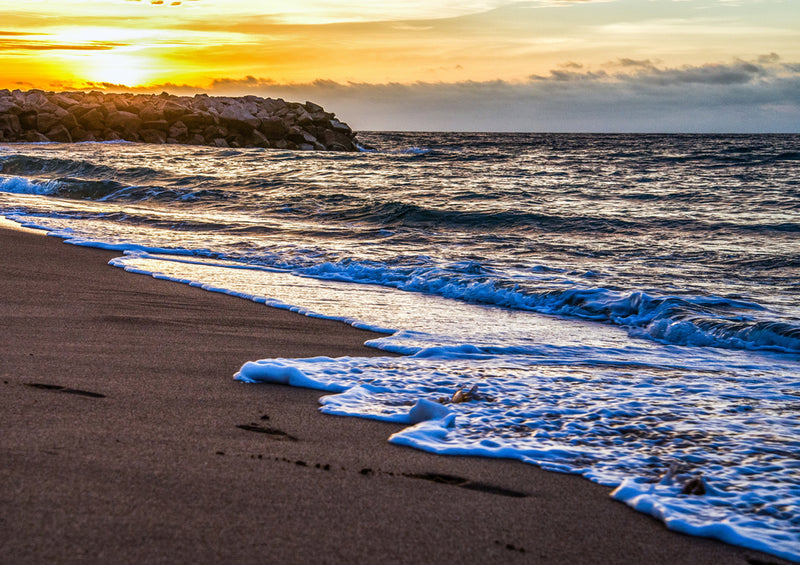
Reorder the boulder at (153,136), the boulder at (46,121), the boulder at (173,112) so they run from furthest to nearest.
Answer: the boulder at (173,112) < the boulder at (153,136) < the boulder at (46,121)

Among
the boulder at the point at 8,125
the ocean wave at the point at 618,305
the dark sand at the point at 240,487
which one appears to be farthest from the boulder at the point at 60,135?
the dark sand at the point at 240,487

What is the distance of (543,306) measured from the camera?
6.44 metres

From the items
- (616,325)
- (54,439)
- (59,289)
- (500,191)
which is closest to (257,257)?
(59,289)

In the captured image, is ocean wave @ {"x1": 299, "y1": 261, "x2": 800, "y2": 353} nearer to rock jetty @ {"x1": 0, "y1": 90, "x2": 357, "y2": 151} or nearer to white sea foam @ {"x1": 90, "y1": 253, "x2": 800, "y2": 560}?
white sea foam @ {"x1": 90, "y1": 253, "x2": 800, "y2": 560}

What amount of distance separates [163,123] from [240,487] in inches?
1638

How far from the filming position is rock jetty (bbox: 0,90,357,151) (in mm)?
38656

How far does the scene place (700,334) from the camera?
5.38 meters

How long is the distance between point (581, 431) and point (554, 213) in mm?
10761

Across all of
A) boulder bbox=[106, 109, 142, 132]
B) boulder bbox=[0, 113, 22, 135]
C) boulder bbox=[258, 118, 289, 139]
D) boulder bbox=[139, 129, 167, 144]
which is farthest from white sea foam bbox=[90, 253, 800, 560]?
boulder bbox=[0, 113, 22, 135]

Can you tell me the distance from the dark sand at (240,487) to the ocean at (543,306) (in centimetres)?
19

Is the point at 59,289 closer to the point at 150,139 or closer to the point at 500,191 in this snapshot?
the point at 500,191

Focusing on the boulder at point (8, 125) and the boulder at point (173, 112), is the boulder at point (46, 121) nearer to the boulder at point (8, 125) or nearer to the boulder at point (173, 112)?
the boulder at point (8, 125)

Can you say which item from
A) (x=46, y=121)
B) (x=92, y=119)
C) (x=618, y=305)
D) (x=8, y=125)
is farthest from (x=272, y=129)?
→ (x=618, y=305)

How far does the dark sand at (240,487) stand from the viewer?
186cm
